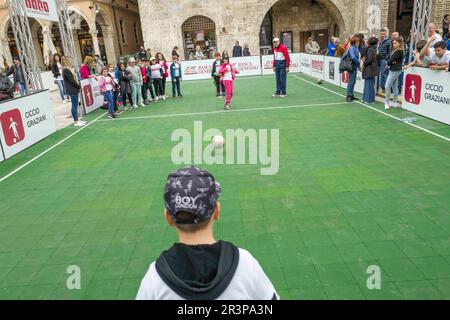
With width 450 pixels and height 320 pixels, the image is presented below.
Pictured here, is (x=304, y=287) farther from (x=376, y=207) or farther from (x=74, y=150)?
(x=74, y=150)

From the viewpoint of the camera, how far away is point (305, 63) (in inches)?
862

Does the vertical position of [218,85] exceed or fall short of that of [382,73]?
it falls short

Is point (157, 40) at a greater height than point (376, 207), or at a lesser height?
greater

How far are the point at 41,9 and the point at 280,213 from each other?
10377 mm

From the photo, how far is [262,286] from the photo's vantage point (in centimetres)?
185

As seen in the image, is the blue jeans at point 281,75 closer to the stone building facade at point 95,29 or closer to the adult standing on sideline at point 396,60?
the adult standing on sideline at point 396,60

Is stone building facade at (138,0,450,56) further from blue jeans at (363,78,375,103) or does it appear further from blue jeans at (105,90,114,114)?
blue jeans at (105,90,114,114)

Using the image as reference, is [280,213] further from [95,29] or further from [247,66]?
[95,29]

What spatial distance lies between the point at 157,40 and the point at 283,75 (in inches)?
725

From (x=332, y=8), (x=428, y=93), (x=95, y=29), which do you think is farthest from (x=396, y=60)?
(x=95, y=29)

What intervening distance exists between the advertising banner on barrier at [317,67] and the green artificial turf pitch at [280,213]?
348 inches

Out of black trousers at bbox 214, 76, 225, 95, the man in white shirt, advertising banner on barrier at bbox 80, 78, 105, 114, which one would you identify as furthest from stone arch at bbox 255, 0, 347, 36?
the man in white shirt

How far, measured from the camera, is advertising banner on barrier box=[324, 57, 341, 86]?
642 inches
